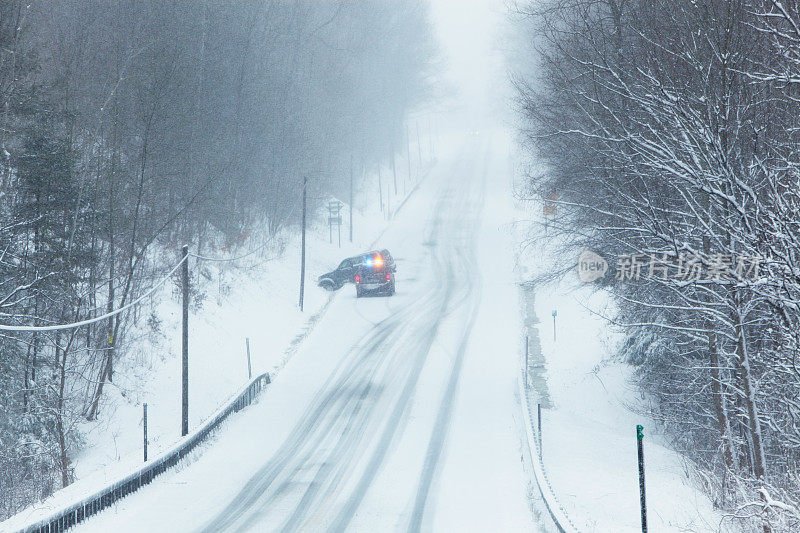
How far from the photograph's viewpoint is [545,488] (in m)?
14.8

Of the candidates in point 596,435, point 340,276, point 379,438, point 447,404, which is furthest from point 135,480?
point 340,276

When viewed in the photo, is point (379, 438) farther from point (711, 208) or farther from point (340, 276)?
point (340, 276)

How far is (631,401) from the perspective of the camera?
2291 centimetres

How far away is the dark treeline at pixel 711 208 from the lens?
908cm

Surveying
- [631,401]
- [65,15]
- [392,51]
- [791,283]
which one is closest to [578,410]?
[631,401]

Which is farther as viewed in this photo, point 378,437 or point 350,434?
point 350,434

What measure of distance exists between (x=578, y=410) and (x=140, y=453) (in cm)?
1301

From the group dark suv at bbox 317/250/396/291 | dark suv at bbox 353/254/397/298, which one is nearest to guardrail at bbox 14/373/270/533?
dark suv at bbox 353/254/397/298

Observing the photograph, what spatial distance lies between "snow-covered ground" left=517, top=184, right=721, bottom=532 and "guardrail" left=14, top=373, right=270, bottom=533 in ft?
30.2

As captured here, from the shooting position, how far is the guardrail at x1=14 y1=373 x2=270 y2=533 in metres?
13.6

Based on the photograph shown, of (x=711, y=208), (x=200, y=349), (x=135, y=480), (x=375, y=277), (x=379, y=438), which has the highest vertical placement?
(x=711, y=208)

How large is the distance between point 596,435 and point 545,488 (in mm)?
5779

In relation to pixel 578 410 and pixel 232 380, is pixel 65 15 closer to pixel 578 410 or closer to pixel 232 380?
pixel 232 380

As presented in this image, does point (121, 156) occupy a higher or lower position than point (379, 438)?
higher
